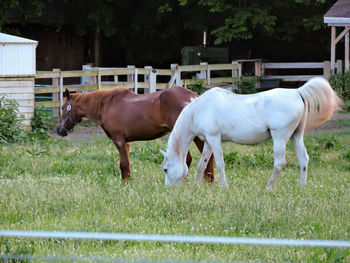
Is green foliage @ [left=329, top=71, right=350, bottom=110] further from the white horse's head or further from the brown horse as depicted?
the white horse's head

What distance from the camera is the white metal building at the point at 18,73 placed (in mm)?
15032

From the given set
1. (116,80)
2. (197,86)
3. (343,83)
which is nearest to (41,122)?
(116,80)

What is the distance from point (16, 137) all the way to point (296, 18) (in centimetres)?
1454

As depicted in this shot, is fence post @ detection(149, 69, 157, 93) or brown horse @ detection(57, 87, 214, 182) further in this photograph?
fence post @ detection(149, 69, 157, 93)

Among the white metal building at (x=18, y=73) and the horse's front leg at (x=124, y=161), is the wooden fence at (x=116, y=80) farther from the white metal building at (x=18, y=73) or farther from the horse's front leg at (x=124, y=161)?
the horse's front leg at (x=124, y=161)

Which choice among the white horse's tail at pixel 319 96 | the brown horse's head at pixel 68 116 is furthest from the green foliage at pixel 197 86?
the white horse's tail at pixel 319 96

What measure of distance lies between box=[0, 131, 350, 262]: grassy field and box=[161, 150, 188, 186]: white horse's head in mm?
189

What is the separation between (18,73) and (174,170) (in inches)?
326

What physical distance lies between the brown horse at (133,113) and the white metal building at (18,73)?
5.97 m

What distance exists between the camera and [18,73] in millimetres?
15203

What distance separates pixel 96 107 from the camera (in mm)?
9508

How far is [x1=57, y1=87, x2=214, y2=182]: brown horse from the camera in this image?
9094 millimetres

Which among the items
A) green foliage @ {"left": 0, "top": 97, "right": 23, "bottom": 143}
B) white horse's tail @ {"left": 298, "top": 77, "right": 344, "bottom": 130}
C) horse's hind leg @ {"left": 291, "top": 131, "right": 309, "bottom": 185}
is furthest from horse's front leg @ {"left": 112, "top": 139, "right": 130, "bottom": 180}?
green foliage @ {"left": 0, "top": 97, "right": 23, "bottom": 143}

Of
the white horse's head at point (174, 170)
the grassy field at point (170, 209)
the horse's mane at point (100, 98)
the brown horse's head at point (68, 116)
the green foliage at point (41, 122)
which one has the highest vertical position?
the horse's mane at point (100, 98)
